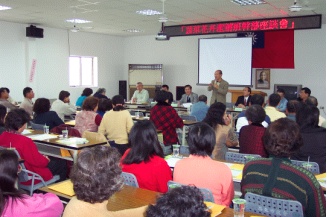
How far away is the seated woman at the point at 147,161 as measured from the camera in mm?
2967

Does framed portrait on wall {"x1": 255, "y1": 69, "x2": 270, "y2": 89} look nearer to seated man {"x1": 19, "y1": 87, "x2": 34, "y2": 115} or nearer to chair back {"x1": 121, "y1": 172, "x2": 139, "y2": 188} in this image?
seated man {"x1": 19, "y1": 87, "x2": 34, "y2": 115}

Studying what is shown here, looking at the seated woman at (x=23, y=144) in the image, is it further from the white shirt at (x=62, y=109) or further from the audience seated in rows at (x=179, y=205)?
the white shirt at (x=62, y=109)

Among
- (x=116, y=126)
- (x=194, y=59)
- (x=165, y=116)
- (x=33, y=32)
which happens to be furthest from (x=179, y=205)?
(x=194, y=59)

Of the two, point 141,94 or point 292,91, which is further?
point 141,94

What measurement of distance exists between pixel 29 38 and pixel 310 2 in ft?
25.6

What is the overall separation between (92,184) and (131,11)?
7.25 m

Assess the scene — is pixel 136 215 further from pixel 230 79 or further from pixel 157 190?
pixel 230 79

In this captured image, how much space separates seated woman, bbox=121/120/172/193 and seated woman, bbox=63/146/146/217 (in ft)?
3.44

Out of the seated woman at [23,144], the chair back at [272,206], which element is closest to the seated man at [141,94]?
the seated woman at [23,144]

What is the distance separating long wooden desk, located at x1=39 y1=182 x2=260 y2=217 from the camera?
2.34 metres

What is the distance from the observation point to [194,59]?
1250 cm

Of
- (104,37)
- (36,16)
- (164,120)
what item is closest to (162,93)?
(164,120)

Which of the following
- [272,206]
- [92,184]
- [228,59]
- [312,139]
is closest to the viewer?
[92,184]

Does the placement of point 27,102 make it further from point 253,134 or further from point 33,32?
point 253,134
